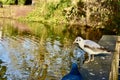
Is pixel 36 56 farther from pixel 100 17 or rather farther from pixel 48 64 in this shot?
pixel 100 17

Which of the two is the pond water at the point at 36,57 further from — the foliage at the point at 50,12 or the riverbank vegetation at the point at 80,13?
the foliage at the point at 50,12

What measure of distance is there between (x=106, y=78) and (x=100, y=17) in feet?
66.3

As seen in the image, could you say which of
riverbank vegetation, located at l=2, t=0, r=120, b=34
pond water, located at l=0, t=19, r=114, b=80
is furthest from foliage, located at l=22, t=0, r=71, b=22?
pond water, located at l=0, t=19, r=114, b=80

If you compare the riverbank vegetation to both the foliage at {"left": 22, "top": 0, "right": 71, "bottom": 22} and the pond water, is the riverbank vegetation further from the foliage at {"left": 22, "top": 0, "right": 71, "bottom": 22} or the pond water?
the pond water

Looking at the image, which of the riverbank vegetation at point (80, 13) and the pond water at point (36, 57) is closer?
the pond water at point (36, 57)

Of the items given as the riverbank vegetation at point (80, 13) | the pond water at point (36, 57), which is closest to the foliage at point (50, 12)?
the riverbank vegetation at point (80, 13)

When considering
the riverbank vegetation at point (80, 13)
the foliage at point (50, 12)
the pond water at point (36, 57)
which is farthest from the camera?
the foliage at point (50, 12)

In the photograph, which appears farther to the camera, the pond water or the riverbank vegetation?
the riverbank vegetation

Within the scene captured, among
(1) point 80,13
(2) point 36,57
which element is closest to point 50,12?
(1) point 80,13

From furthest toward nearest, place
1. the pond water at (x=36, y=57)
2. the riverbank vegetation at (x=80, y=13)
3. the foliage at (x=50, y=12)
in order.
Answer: the foliage at (x=50, y=12), the riverbank vegetation at (x=80, y=13), the pond water at (x=36, y=57)

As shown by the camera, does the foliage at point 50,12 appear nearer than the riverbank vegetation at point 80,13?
No

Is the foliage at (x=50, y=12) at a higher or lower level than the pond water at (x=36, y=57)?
higher

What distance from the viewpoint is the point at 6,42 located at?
61.7 feet

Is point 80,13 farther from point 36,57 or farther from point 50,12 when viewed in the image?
point 36,57
